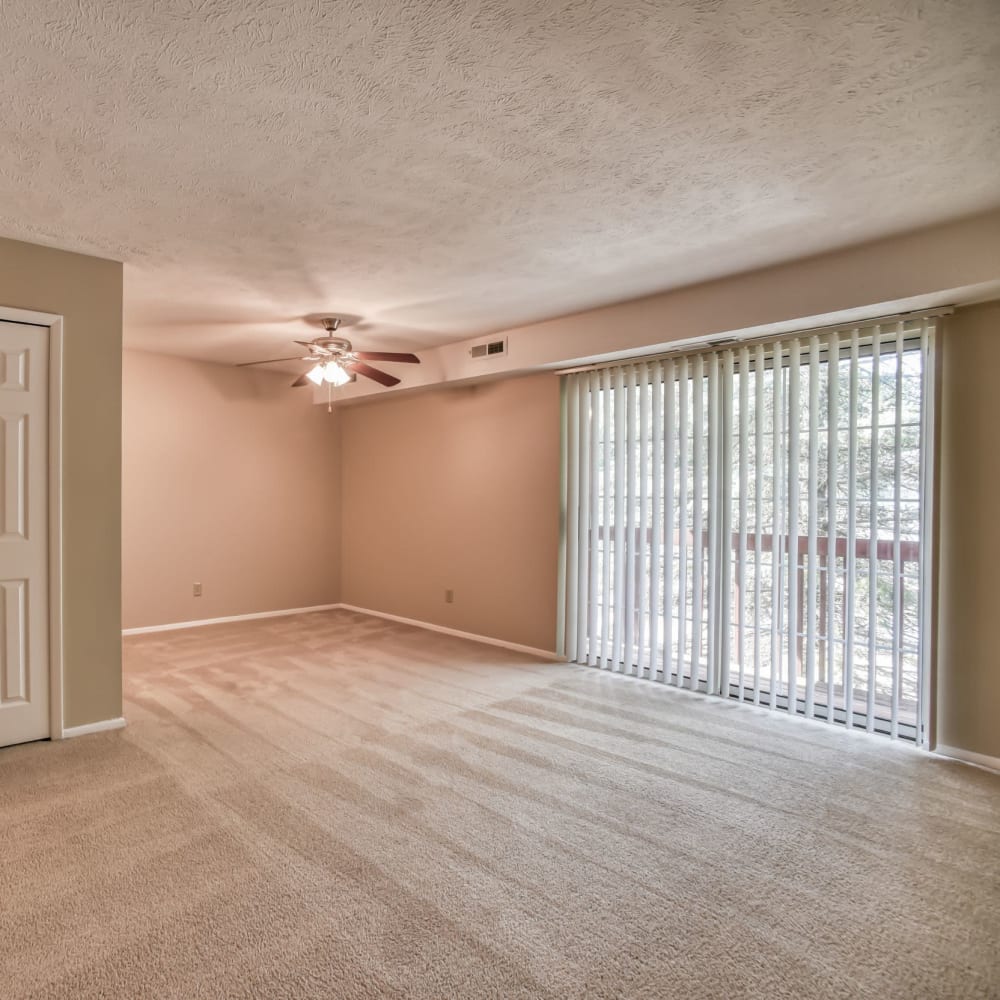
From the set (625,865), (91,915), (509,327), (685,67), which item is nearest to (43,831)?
(91,915)

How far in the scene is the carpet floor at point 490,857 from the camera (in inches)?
71.9

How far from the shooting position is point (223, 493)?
6.56m

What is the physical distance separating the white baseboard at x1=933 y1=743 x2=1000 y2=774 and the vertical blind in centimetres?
18

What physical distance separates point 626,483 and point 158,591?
4462 mm

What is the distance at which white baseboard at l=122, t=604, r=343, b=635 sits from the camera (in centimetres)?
600

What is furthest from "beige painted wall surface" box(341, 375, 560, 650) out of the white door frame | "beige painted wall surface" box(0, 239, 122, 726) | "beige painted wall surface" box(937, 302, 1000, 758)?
the white door frame

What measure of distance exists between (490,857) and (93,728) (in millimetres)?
2544

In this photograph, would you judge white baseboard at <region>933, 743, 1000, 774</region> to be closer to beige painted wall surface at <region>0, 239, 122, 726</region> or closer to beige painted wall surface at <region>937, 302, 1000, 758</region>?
beige painted wall surface at <region>937, 302, 1000, 758</region>

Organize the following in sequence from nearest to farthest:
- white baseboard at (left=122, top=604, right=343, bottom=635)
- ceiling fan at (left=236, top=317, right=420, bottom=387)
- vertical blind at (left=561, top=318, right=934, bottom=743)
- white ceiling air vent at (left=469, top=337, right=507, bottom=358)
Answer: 1. vertical blind at (left=561, top=318, right=934, bottom=743)
2. ceiling fan at (left=236, top=317, right=420, bottom=387)
3. white ceiling air vent at (left=469, top=337, right=507, bottom=358)
4. white baseboard at (left=122, top=604, right=343, bottom=635)

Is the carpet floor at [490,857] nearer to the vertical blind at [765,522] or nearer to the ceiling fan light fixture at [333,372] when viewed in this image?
the vertical blind at [765,522]

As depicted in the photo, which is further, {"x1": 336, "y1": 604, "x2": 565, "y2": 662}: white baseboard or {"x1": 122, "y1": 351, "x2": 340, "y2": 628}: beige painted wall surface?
{"x1": 122, "y1": 351, "x2": 340, "y2": 628}: beige painted wall surface

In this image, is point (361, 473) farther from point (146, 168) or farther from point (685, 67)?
point (685, 67)

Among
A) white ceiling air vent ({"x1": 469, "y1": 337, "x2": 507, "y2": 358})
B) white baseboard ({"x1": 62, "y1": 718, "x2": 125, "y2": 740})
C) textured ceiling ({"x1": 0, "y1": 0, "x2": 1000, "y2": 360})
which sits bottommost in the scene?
white baseboard ({"x1": 62, "y1": 718, "x2": 125, "y2": 740})

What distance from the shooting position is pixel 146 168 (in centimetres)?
261
